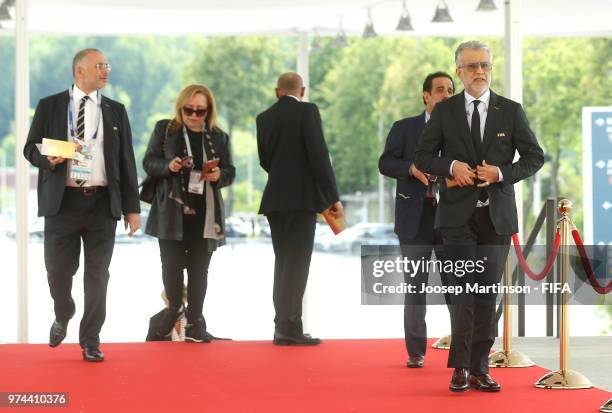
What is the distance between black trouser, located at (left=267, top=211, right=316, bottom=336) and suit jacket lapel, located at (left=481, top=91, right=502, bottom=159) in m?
2.53

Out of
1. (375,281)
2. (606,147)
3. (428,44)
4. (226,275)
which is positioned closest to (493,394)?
(375,281)

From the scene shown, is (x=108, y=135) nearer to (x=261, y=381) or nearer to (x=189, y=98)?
(x=189, y=98)

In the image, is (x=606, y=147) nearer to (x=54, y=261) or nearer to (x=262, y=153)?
(x=262, y=153)

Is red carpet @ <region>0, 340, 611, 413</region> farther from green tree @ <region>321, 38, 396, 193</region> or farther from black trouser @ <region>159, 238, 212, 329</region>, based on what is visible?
green tree @ <region>321, 38, 396, 193</region>

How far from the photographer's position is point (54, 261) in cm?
712

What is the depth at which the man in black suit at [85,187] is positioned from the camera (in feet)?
22.9

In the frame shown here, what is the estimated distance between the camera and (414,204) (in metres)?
6.97

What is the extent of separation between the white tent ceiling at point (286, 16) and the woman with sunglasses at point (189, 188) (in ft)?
10.1

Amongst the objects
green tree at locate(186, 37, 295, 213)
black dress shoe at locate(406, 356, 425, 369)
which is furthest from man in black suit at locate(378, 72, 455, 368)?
green tree at locate(186, 37, 295, 213)

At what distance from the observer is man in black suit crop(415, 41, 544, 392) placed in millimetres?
5883

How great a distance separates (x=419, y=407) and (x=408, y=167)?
175 centimetres

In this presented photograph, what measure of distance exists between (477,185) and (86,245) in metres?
2.39

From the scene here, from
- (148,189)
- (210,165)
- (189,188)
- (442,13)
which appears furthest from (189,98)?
(442,13)

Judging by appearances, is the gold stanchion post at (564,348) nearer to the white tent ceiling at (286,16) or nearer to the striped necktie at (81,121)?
the striped necktie at (81,121)
